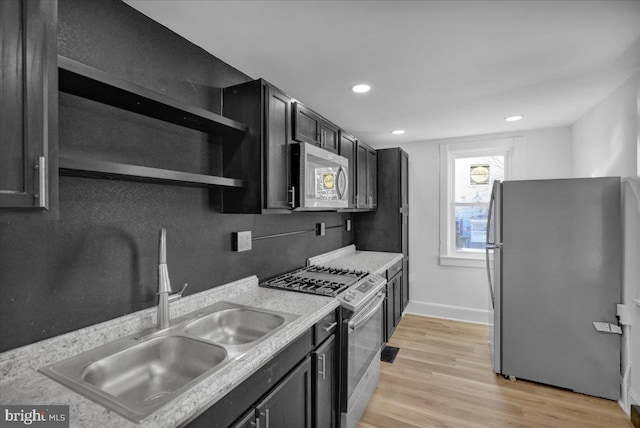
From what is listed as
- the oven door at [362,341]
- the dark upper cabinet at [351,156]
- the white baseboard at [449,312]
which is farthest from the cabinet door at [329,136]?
the white baseboard at [449,312]

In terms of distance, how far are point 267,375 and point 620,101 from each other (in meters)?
3.12

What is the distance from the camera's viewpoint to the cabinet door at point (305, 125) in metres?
2.03

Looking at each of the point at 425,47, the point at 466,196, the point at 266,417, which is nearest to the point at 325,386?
the point at 266,417

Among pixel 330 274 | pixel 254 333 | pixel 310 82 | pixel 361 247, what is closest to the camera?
pixel 254 333

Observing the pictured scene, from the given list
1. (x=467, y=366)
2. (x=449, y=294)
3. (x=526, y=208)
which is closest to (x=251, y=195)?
(x=526, y=208)

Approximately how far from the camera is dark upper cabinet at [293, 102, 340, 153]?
6.68 feet

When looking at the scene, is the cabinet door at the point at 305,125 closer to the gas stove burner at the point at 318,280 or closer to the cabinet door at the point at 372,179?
the gas stove burner at the point at 318,280

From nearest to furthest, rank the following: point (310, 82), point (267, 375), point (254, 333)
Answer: point (267, 375), point (254, 333), point (310, 82)

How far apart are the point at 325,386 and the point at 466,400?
4.31ft

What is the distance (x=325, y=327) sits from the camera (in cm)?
173

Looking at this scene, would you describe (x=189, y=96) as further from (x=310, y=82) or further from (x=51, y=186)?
(x=51, y=186)

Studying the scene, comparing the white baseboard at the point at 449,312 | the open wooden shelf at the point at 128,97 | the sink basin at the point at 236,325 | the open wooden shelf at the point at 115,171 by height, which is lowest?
the white baseboard at the point at 449,312

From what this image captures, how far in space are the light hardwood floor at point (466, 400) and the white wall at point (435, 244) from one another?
91cm

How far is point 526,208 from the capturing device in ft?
8.43
